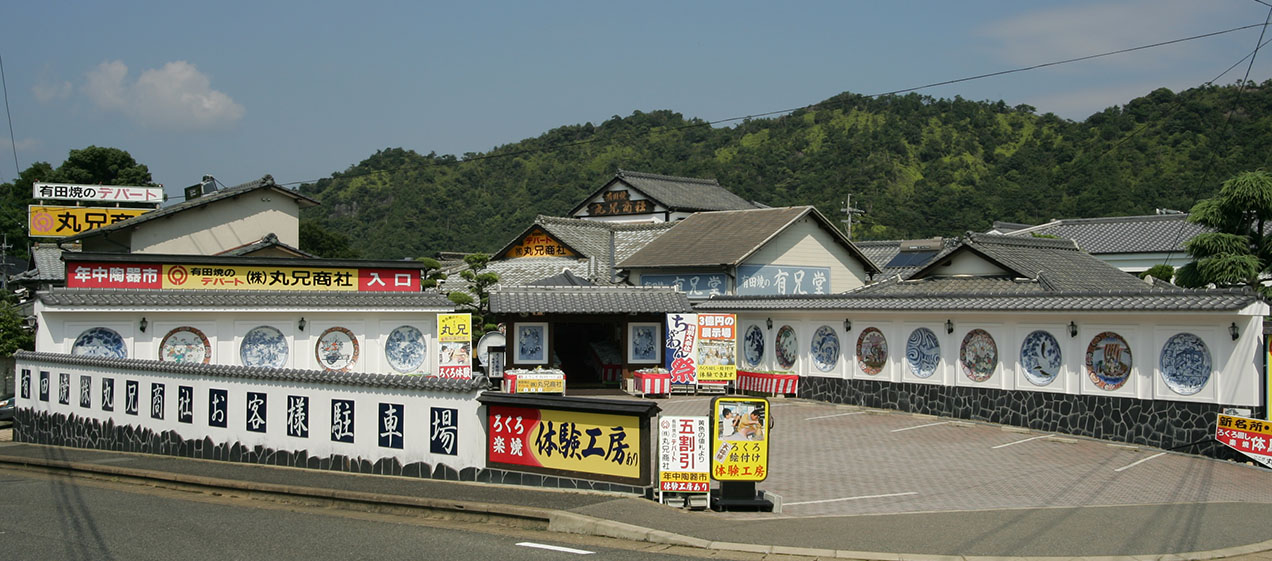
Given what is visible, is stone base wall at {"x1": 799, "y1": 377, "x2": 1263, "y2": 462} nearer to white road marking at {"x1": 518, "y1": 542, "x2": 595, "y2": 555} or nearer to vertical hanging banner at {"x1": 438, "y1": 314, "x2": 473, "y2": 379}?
vertical hanging banner at {"x1": 438, "y1": 314, "x2": 473, "y2": 379}

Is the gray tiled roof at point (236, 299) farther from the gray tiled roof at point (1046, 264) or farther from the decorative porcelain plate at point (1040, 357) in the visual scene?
the gray tiled roof at point (1046, 264)

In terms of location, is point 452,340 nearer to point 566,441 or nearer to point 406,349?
point 406,349

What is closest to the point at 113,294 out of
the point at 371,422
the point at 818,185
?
the point at 371,422

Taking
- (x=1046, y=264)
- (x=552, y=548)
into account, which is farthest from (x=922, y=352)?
(x=552, y=548)

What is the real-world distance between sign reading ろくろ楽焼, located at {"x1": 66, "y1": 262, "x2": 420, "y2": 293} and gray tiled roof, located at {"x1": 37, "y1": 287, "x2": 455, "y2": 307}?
1.32ft

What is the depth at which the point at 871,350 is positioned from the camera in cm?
2317

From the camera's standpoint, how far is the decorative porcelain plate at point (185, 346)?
72.3ft

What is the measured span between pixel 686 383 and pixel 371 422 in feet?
42.4

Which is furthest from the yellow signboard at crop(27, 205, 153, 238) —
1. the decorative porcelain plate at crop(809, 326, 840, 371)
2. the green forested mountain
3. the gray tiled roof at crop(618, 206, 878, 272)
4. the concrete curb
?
the green forested mountain

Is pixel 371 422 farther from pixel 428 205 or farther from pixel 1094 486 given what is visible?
pixel 428 205

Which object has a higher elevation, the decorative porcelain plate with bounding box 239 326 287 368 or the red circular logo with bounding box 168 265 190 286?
the red circular logo with bounding box 168 265 190 286

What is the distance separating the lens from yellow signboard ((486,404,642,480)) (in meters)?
12.0

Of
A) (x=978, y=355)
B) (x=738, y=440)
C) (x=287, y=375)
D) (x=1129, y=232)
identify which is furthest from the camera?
(x=1129, y=232)

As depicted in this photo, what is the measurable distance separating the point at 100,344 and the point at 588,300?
11822 millimetres
